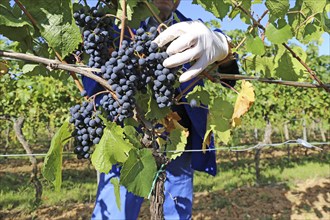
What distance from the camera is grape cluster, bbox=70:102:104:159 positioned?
3.74ft

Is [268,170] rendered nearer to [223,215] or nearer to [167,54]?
[223,215]

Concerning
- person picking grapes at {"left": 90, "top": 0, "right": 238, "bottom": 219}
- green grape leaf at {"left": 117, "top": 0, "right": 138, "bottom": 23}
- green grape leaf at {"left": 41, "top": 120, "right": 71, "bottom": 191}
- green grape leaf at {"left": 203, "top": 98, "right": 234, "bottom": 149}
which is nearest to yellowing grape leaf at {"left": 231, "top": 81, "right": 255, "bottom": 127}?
green grape leaf at {"left": 203, "top": 98, "right": 234, "bottom": 149}

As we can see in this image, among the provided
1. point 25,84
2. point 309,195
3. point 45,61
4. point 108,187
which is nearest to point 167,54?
point 45,61

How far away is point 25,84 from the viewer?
20.6 feet

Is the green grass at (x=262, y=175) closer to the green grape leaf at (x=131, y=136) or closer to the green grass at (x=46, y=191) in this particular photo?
the green grass at (x=46, y=191)

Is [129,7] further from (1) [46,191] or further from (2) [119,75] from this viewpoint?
(1) [46,191]

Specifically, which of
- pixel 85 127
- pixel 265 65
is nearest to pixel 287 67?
pixel 265 65

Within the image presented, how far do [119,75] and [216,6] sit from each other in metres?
0.48

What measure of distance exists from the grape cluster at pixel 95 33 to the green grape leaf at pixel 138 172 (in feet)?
1.14

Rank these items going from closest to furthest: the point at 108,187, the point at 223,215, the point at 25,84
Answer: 1. the point at 108,187
2. the point at 223,215
3. the point at 25,84

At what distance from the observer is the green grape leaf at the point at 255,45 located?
4.08 feet

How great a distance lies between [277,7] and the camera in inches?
46.2

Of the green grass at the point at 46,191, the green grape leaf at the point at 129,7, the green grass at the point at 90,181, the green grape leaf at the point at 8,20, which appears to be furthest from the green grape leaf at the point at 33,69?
the green grass at the point at 90,181

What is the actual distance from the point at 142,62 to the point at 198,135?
3.51 ft
